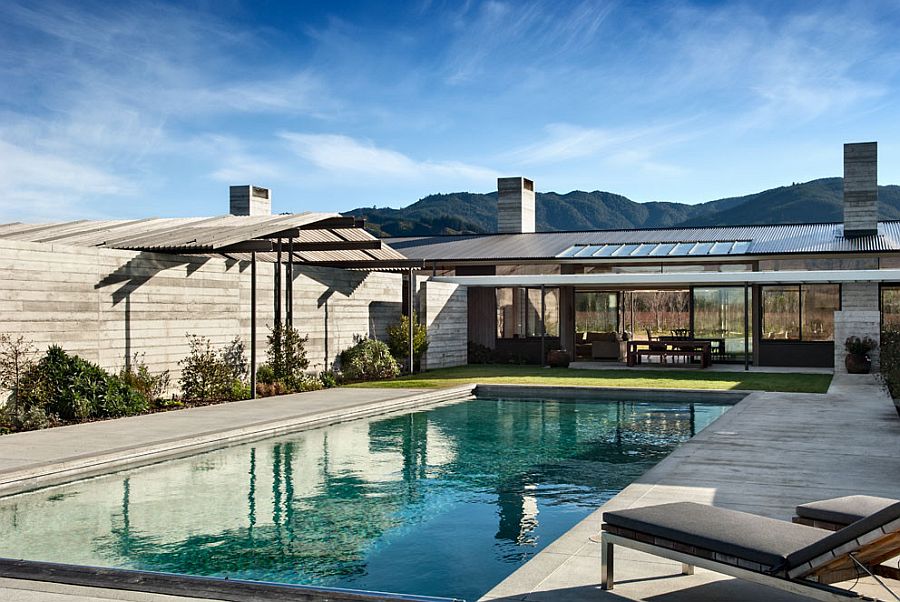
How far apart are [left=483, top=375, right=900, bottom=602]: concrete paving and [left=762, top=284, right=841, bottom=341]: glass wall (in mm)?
7675

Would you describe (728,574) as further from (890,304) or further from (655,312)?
(655,312)

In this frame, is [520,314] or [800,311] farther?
[520,314]

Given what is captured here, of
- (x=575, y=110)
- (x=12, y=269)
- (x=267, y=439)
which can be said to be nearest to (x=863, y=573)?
(x=267, y=439)

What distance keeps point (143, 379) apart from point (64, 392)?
5.91 feet

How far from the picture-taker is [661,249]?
76.8 ft

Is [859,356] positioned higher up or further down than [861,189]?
further down

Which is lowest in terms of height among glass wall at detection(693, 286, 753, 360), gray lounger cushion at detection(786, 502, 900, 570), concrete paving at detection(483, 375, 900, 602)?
concrete paving at detection(483, 375, 900, 602)

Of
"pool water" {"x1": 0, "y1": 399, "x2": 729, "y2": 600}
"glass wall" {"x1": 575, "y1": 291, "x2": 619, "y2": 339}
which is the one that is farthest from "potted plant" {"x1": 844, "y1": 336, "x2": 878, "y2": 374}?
"pool water" {"x1": 0, "y1": 399, "x2": 729, "y2": 600}

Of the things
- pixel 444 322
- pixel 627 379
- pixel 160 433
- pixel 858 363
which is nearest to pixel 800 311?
pixel 858 363

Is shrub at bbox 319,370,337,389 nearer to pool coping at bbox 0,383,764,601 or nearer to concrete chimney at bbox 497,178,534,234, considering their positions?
pool coping at bbox 0,383,764,601

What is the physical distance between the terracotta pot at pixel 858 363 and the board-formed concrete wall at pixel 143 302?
11.2 metres

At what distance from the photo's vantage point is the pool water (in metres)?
5.75

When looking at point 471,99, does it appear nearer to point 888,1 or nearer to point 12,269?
point 888,1

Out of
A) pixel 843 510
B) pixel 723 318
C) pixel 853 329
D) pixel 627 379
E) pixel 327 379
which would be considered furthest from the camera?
pixel 723 318
